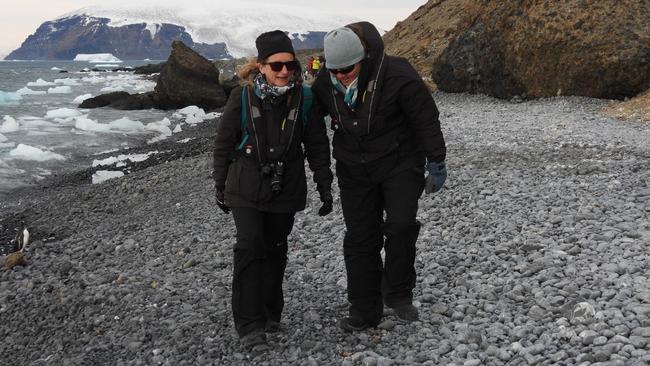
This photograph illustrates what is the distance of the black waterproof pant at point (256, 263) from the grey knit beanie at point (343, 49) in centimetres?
123

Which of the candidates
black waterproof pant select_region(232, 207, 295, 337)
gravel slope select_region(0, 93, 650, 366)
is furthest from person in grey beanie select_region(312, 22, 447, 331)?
black waterproof pant select_region(232, 207, 295, 337)

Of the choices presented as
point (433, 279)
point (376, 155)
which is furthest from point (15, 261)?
point (376, 155)

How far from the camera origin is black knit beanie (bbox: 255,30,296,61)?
13.8ft

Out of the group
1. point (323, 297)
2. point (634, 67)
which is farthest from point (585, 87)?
point (323, 297)

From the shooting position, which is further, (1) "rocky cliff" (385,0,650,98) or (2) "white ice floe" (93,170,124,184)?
(2) "white ice floe" (93,170,124,184)

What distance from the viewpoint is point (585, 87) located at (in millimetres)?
15258

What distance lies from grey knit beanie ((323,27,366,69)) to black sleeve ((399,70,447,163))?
0.41 m

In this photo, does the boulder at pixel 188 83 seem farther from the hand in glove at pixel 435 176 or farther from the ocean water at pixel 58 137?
the hand in glove at pixel 435 176

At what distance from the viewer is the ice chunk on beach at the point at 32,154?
19734mm

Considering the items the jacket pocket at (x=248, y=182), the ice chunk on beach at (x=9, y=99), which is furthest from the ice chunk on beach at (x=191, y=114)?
the jacket pocket at (x=248, y=182)

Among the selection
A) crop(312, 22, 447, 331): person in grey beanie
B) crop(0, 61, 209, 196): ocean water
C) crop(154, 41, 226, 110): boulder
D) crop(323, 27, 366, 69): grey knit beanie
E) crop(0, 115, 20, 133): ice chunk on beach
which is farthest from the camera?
crop(154, 41, 226, 110): boulder

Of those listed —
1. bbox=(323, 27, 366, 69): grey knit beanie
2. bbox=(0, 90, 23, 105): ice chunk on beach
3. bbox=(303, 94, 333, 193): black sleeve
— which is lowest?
bbox=(0, 90, 23, 105): ice chunk on beach

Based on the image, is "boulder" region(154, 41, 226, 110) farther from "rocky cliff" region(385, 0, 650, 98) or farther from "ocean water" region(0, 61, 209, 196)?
"rocky cliff" region(385, 0, 650, 98)

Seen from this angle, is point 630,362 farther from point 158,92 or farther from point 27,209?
point 158,92
